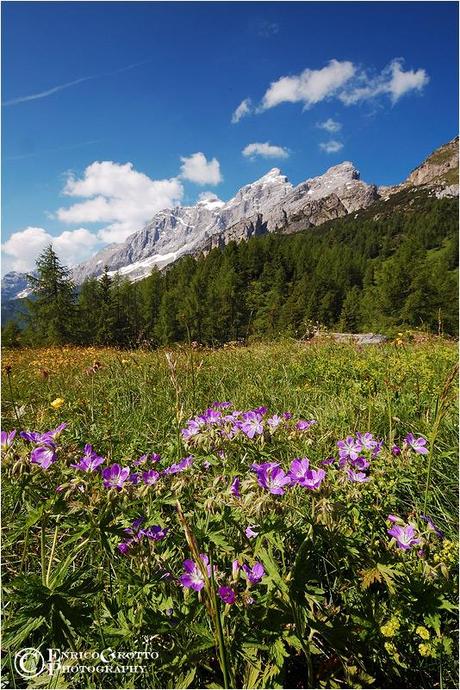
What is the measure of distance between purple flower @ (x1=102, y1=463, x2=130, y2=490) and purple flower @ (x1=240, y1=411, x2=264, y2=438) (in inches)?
22.2

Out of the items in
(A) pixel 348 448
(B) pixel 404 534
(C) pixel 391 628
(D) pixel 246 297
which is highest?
(A) pixel 348 448

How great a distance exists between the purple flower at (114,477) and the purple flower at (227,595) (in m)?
0.56

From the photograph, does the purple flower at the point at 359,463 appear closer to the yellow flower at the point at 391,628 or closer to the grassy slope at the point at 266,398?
the grassy slope at the point at 266,398

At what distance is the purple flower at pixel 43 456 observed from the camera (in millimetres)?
1514

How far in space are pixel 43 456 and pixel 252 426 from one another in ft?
3.00

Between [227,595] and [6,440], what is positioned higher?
[6,440]

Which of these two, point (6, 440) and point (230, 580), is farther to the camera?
point (6, 440)

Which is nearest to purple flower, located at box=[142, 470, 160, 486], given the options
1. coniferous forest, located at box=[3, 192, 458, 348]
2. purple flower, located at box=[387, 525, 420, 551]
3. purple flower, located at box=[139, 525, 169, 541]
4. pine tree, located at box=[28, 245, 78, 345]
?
purple flower, located at box=[139, 525, 169, 541]

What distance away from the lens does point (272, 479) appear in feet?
4.90

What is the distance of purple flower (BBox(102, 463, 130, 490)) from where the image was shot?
5.14 ft

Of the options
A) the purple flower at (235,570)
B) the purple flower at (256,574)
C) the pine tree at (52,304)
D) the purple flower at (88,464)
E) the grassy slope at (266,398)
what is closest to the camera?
the purple flower at (235,570)

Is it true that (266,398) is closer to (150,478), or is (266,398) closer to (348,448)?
(348,448)

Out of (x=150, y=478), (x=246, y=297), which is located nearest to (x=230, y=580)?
(x=150, y=478)

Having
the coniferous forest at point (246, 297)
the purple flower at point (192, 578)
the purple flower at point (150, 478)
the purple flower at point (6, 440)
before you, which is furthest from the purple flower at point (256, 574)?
the coniferous forest at point (246, 297)
